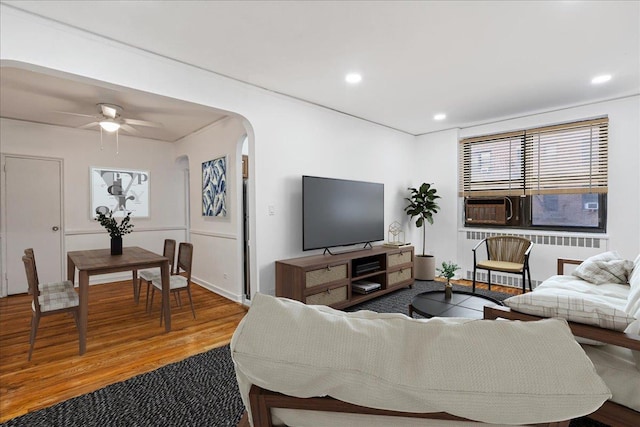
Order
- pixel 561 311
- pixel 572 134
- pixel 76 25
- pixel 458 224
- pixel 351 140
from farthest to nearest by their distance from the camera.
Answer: pixel 458 224, pixel 351 140, pixel 572 134, pixel 76 25, pixel 561 311

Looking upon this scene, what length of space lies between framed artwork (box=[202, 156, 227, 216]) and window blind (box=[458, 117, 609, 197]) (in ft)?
12.4

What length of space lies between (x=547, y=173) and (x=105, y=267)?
17.8 ft

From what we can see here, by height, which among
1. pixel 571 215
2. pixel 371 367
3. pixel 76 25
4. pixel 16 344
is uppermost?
pixel 76 25

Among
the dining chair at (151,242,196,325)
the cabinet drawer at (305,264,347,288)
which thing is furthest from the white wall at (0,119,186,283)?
the cabinet drawer at (305,264,347,288)

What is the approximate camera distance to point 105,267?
281cm

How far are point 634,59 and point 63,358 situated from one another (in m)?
5.61

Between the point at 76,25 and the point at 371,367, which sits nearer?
the point at 371,367

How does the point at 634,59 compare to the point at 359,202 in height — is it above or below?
above

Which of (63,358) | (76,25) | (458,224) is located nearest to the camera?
(76,25)

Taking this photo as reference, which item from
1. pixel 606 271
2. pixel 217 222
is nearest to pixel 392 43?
pixel 606 271

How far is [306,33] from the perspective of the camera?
2377mm

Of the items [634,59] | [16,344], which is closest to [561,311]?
[634,59]

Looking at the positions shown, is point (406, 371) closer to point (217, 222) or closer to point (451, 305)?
point (451, 305)

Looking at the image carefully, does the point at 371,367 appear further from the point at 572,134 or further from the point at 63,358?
the point at 572,134
